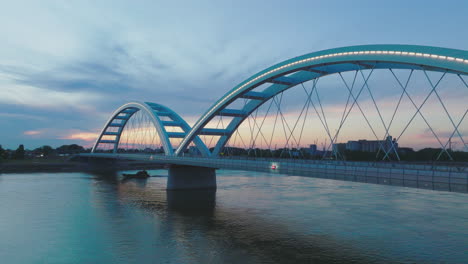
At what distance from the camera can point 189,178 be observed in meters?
42.1

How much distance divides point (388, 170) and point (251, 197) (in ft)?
70.7

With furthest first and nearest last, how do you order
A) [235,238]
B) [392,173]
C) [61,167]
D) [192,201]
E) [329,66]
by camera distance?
[61,167] → [192,201] → [329,66] → [235,238] → [392,173]

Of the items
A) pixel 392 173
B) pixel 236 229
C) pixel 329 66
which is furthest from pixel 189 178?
pixel 392 173

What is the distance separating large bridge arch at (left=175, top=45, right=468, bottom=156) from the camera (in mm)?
15263

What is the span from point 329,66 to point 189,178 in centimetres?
2244

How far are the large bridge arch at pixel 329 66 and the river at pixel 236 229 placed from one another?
332 inches

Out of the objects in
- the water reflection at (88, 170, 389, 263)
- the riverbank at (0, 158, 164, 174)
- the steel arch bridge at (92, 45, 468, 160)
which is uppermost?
the steel arch bridge at (92, 45, 468, 160)

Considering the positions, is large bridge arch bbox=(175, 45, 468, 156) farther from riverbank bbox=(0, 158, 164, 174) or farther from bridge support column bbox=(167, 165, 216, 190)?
riverbank bbox=(0, 158, 164, 174)

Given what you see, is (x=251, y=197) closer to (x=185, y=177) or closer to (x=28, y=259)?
(x=185, y=177)

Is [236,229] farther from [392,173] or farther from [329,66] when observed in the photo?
[329,66]

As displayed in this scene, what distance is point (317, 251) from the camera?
17.3m

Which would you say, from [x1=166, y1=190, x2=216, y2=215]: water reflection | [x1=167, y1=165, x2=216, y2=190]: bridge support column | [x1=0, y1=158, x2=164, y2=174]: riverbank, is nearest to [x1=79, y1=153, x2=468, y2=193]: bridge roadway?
[x1=166, y1=190, x2=216, y2=215]: water reflection

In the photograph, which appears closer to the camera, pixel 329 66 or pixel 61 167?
pixel 329 66

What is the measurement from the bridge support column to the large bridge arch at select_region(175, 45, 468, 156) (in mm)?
2183
